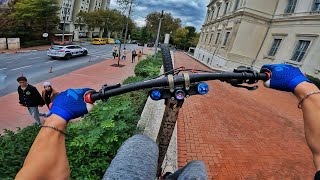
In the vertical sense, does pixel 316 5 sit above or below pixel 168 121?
above

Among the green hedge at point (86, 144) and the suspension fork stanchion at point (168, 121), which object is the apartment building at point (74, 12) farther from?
the suspension fork stanchion at point (168, 121)

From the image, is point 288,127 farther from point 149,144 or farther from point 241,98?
point 149,144

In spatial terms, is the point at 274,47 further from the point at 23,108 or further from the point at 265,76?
the point at 265,76

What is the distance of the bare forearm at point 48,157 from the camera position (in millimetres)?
909

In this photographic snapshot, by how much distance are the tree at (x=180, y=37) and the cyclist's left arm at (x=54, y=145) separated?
65.1 m

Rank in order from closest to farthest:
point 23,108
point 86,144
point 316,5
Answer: point 86,144 < point 23,108 < point 316,5

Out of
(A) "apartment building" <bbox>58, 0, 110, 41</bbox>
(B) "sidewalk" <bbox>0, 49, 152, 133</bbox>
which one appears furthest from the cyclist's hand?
(A) "apartment building" <bbox>58, 0, 110, 41</bbox>

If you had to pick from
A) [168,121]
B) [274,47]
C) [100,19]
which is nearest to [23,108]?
[168,121]

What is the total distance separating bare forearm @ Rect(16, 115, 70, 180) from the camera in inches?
35.8

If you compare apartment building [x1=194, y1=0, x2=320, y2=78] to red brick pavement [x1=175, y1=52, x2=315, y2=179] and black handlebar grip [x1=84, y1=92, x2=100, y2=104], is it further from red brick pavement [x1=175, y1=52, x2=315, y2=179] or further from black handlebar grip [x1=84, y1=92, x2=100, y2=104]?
black handlebar grip [x1=84, y1=92, x2=100, y2=104]

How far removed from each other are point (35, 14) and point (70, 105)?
35515mm

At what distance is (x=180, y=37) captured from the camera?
6425cm

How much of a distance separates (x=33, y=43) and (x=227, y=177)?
3355cm

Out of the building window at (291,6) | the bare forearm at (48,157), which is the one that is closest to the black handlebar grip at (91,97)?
the bare forearm at (48,157)
